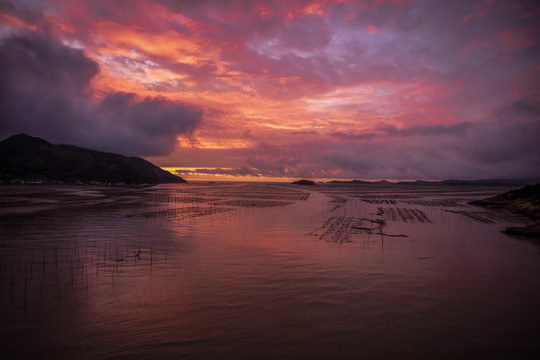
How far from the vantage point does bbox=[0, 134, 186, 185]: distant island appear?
13838 centimetres

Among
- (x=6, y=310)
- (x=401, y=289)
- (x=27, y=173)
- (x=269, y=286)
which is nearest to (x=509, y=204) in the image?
(x=401, y=289)

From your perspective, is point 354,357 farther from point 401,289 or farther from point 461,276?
point 461,276

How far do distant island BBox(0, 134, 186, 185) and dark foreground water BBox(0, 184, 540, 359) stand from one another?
149084 millimetres

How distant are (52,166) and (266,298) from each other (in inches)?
7473

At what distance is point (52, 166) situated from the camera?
508 ft

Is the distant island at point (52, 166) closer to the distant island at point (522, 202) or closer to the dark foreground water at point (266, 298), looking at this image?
the dark foreground water at point (266, 298)

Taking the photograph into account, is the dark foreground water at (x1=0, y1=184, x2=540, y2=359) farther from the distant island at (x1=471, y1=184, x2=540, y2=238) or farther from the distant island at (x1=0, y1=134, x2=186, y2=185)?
the distant island at (x1=0, y1=134, x2=186, y2=185)

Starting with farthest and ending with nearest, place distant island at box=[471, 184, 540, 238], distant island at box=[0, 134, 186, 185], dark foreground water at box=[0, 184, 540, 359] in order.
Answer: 1. distant island at box=[0, 134, 186, 185]
2. distant island at box=[471, 184, 540, 238]
3. dark foreground water at box=[0, 184, 540, 359]

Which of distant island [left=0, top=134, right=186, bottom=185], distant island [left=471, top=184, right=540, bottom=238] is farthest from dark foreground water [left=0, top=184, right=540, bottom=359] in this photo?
distant island [left=0, top=134, right=186, bottom=185]

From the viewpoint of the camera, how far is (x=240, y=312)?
980 centimetres

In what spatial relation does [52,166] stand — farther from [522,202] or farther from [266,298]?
[522,202]

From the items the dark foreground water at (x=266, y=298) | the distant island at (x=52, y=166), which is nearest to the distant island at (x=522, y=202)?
the dark foreground water at (x=266, y=298)

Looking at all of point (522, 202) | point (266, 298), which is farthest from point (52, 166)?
point (522, 202)

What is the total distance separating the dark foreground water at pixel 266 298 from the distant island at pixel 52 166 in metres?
149
